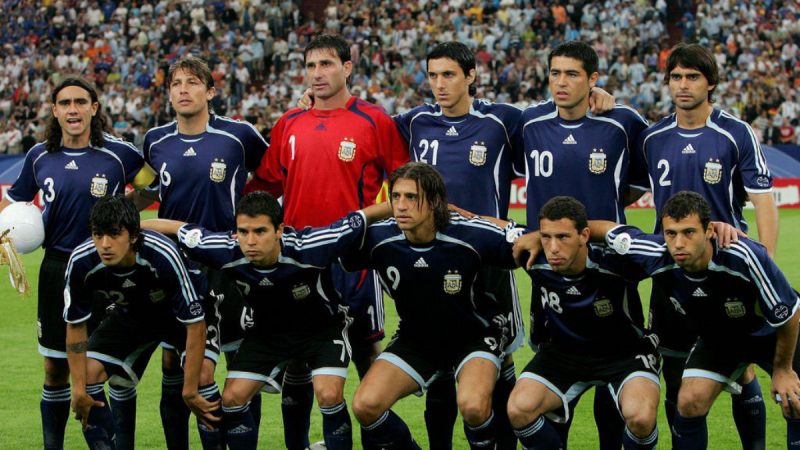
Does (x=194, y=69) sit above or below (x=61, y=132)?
above

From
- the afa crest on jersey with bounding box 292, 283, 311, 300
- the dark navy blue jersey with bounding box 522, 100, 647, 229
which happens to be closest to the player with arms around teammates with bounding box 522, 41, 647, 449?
the dark navy blue jersey with bounding box 522, 100, 647, 229

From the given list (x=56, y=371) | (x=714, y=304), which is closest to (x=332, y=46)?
(x=56, y=371)

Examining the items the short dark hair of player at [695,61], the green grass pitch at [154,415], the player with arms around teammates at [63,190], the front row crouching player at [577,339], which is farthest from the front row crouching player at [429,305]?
the player with arms around teammates at [63,190]

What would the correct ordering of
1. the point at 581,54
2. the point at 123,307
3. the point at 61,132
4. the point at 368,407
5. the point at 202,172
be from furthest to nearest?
the point at 61,132, the point at 202,172, the point at 581,54, the point at 123,307, the point at 368,407

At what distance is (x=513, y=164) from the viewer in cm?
695

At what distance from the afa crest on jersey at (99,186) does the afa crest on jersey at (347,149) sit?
1.43m

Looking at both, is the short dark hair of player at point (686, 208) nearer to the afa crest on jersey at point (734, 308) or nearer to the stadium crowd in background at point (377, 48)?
the afa crest on jersey at point (734, 308)

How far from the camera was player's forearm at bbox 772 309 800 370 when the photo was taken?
18.8 feet

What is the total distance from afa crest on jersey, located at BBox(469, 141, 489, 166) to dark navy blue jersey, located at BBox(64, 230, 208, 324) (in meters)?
1.80

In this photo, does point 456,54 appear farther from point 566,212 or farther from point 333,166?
point 566,212

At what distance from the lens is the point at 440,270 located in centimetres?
623

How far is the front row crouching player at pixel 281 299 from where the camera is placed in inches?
242

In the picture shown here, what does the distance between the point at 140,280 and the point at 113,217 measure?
469mm

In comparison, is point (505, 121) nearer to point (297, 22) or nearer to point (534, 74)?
point (534, 74)
